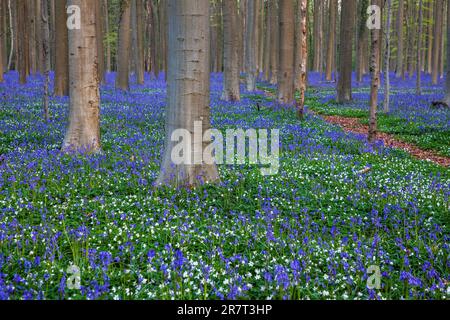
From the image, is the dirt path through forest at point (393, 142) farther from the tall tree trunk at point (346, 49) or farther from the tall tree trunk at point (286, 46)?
the tall tree trunk at point (346, 49)

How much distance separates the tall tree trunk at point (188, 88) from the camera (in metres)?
7.77

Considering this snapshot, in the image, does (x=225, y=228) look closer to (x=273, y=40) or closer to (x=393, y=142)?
(x=393, y=142)

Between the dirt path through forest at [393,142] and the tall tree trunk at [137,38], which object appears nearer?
the dirt path through forest at [393,142]

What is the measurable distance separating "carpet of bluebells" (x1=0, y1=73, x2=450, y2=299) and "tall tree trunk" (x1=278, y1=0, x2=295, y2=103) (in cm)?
1009

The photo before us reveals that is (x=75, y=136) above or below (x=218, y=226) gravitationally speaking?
above

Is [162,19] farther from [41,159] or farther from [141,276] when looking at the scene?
→ [141,276]

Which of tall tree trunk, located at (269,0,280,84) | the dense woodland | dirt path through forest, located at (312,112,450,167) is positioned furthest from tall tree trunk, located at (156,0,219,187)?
tall tree trunk, located at (269,0,280,84)

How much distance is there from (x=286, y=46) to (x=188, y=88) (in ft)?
44.3

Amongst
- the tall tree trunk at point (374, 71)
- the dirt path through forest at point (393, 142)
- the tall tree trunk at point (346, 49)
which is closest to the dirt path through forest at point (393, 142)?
the dirt path through forest at point (393, 142)

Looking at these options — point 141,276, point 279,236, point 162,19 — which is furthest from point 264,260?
point 162,19

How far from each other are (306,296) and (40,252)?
3.26 meters

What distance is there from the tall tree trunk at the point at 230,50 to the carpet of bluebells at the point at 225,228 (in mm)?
12334

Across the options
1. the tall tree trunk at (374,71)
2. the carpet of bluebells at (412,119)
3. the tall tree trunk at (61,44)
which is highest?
the tall tree trunk at (61,44)

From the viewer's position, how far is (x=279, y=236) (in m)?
6.07
